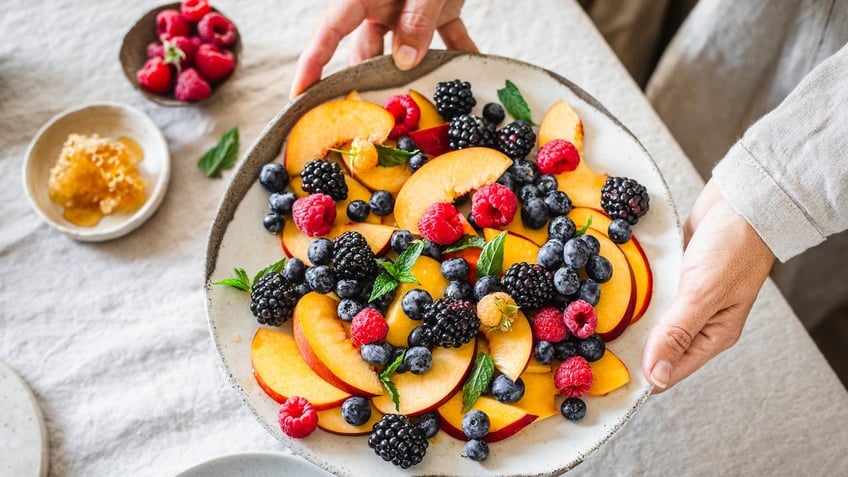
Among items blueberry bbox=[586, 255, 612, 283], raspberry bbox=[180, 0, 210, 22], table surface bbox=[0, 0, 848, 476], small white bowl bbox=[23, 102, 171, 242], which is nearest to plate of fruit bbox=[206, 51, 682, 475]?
blueberry bbox=[586, 255, 612, 283]

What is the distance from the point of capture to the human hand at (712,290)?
1.20m

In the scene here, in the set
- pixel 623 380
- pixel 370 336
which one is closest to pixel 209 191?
pixel 370 336

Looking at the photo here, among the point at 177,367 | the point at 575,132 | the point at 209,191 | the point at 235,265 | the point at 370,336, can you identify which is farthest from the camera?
the point at 209,191

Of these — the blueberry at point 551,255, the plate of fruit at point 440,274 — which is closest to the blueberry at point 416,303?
the plate of fruit at point 440,274

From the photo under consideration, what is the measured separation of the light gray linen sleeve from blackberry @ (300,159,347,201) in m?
0.71

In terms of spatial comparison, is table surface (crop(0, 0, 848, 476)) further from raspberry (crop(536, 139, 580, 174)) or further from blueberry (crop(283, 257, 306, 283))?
raspberry (crop(536, 139, 580, 174))

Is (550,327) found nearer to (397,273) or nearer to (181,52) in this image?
(397,273)

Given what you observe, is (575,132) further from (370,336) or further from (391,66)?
(370,336)

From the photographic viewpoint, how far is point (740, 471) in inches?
55.8

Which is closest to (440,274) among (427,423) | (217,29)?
(427,423)

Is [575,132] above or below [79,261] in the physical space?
above

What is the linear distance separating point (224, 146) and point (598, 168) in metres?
0.87

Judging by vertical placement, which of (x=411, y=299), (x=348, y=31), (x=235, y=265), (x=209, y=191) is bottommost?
(x=209, y=191)

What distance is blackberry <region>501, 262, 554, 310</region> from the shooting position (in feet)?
3.86
